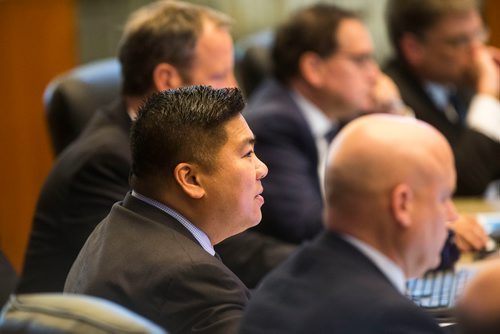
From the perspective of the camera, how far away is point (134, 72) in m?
2.62

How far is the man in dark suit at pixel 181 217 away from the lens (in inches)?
66.4

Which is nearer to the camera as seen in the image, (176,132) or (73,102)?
(176,132)

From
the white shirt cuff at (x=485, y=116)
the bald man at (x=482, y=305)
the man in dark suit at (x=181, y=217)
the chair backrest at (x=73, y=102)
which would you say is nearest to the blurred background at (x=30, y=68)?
the white shirt cuff at (x=485, y=116)

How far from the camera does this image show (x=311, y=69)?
3273 mm

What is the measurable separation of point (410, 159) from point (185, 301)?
0.41 meters

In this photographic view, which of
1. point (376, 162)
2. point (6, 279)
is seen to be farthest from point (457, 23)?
point (376, 162)

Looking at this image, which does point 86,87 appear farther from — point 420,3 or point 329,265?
point 329,265

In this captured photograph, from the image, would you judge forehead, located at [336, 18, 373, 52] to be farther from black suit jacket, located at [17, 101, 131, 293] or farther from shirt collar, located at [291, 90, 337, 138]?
black suit jacket, located at [17, 101, 131, 293]

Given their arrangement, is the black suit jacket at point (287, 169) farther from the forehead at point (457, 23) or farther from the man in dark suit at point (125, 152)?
the forehead at point (457, 23)

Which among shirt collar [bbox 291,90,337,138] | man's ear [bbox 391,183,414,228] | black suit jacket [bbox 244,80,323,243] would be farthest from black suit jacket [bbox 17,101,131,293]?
man's ear [bbox 391,183,414,228]

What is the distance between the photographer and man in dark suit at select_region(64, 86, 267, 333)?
1.69 m

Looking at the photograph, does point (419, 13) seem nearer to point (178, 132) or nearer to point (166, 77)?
point (166, 77)

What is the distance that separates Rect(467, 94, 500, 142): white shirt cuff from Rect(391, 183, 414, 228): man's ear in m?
1.94

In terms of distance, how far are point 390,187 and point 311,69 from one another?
173 centimetres
